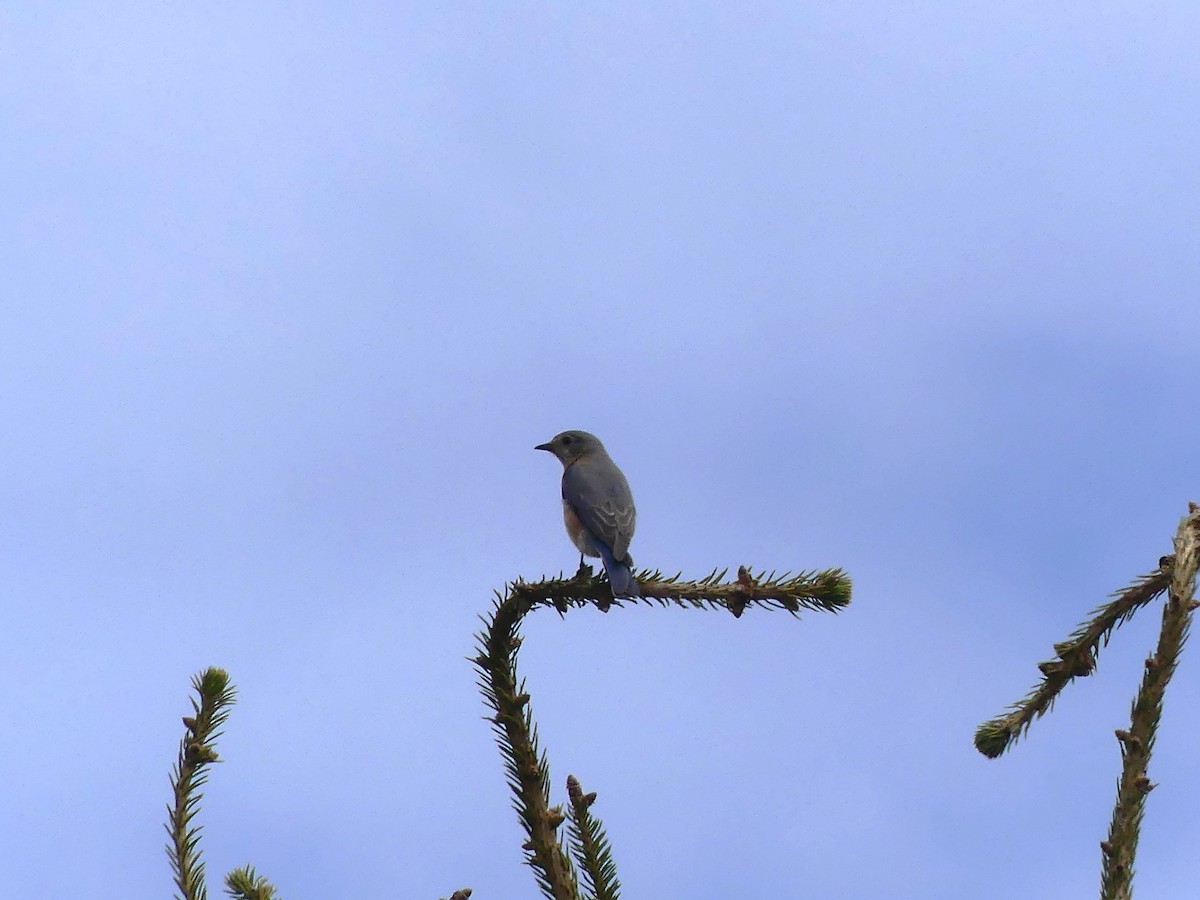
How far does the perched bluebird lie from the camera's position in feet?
29.6

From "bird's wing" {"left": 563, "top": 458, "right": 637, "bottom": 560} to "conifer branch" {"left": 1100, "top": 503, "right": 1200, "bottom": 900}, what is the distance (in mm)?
5078

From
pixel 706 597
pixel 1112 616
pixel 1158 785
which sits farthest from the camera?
pixel 706 597

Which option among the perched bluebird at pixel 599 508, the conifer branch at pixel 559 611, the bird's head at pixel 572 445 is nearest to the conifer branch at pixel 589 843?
the conifer branch at pixel 559 611

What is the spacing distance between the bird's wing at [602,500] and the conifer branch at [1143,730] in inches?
200

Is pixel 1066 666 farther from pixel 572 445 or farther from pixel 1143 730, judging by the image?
pixel 572 445

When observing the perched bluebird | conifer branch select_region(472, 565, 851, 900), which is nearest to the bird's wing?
the perched bluebird

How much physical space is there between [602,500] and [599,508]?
0.46 ft

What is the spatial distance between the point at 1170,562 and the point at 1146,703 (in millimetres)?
518

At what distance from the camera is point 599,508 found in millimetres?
10055

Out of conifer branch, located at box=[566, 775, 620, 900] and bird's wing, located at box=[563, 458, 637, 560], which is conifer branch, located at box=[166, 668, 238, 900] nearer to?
conifer branch, located at box=[566, 775, 620, 900]

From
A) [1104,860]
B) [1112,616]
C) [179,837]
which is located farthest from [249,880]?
[1112,616]

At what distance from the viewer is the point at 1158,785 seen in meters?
3.70

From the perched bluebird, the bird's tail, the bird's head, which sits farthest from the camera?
the bird's head

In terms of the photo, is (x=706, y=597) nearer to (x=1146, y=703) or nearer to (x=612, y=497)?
(x=1146, y=703)
